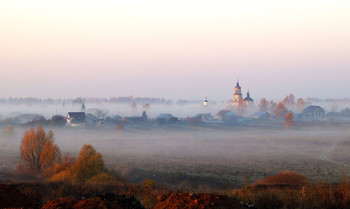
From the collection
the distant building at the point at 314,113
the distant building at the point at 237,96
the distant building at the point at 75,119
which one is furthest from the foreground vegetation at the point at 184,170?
the distant building at the point at 237,96

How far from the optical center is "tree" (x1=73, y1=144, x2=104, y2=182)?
27.0 m

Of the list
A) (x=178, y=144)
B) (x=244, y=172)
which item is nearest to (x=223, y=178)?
(x=244, y=172)

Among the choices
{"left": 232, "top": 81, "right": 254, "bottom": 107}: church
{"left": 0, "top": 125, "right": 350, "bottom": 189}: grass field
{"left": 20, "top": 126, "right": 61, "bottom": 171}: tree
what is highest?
{"left": 232, "top": 81, "right": 254, "bottom": 107}: church

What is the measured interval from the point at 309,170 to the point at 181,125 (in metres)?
66.3

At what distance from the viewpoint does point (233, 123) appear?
11012cm

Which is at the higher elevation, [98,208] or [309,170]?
[98,208]

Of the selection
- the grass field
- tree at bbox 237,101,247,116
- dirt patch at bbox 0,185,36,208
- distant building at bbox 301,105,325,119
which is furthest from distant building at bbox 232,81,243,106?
dirt patch at bbox 0,185,36,208

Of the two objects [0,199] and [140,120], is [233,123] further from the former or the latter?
[0,199]

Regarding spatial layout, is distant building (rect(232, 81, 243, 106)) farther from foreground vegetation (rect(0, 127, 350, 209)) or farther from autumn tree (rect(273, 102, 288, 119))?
foreground vegetation (rect(0, 127, 350, 209))

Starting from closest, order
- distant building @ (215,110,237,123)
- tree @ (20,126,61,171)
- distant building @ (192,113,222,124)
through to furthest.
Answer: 1. tree @ (20,126,61,171)
2. distant building @ (192,113,222,124)
3. distant building @ (215,110,237,123)

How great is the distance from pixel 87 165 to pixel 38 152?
1308cm

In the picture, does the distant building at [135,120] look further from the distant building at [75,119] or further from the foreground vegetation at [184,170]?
the foreground vegetation at [184,170]

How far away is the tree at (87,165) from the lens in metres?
27.0

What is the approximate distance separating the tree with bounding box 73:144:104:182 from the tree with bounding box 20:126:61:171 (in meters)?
9.00
